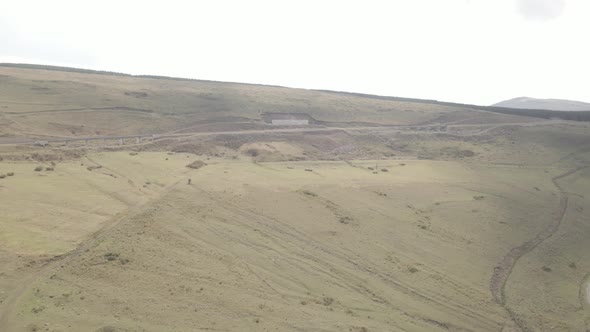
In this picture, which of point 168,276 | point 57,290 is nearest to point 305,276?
point 168,276

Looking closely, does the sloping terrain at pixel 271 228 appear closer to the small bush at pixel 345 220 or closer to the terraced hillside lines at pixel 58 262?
the terraced hillside lines at pixel 58 262

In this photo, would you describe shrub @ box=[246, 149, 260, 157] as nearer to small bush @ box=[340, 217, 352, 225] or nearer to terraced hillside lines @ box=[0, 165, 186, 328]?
small bush @ box=[340, 217, 352, 225]

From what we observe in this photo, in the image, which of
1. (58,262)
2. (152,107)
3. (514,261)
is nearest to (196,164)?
(58,262)

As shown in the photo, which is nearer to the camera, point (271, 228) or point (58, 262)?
point (58, 262)

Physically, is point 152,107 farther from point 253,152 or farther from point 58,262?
point 58,262

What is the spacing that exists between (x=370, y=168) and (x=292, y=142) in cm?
1577

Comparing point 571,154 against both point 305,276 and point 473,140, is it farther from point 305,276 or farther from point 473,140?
point 305,276

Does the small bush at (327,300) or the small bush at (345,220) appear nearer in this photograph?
the small bush at (327,300)

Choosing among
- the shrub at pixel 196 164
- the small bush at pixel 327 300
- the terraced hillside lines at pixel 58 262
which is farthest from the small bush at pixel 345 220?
the shrub at pixel 196 164

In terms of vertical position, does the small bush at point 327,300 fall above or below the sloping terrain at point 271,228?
below

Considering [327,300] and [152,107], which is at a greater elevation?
[152,107]

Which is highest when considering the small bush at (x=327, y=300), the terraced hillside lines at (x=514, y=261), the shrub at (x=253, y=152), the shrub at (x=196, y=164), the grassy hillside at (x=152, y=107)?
the grassy hillside at (x=152, y=107)

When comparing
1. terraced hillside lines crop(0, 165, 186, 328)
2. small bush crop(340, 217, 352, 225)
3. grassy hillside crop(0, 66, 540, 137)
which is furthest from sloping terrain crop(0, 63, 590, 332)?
grassy hillside crop(0, 66, 540, 137)

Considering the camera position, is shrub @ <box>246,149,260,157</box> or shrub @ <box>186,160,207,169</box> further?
shrub @ <box>246,149,260,157</box>
